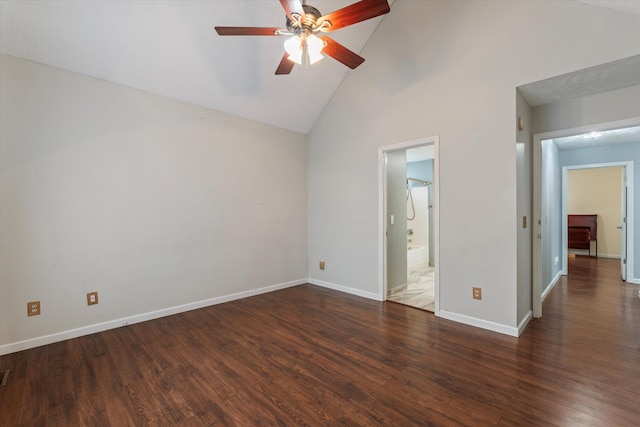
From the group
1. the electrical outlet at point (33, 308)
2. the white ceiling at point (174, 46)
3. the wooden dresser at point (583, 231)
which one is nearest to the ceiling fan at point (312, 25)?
the white ceiling at point (174, 46)

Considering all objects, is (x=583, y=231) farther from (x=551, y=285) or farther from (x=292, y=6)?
(x=292, y=6)

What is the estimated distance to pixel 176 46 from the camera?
265 centimetres

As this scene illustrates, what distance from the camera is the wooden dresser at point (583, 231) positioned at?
6.53 metres

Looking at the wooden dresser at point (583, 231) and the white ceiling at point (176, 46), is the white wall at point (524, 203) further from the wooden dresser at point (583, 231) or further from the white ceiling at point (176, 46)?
the wooden dresser at point (583, 231)

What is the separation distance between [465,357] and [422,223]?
4.39 m

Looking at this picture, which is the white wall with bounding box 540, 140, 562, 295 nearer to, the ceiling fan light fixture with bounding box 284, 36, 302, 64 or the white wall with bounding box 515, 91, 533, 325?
the white wall with bounding box 515, 91, 533, 325

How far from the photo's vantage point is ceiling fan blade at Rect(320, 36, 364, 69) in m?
2.13

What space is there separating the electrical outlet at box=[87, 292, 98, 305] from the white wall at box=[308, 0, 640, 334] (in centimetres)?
291

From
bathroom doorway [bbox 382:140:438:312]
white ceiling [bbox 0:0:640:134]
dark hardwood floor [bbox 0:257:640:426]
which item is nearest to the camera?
dark hardwood floor [bbox 0:257:640:426]

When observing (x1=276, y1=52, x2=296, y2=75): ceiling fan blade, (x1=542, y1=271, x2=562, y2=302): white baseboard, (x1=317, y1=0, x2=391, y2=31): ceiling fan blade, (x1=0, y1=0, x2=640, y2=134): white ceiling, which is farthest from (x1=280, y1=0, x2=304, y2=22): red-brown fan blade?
(x1=542, y1=271, x2=562, y2=302): white baseboard

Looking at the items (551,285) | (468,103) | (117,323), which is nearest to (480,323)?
(468,103)

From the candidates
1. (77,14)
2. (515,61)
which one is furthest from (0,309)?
(515,61)

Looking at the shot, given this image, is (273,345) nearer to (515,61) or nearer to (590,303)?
(515,61)

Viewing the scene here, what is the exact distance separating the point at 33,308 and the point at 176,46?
2.70 metres
